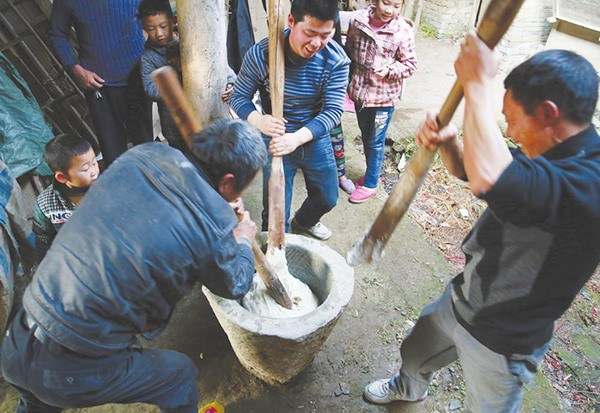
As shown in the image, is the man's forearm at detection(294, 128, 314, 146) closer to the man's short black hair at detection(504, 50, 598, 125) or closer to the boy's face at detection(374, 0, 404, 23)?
the boy's face at detection(374, 0, 404, 23)

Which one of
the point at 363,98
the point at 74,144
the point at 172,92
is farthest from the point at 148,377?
the point at 363,98

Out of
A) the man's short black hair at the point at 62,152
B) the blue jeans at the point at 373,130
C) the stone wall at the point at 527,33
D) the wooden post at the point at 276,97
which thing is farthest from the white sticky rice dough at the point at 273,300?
the stone wall at the point at 527,33

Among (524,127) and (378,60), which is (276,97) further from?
(378,60)

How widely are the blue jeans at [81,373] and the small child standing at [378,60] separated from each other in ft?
9.10

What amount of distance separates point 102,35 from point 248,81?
149 cm

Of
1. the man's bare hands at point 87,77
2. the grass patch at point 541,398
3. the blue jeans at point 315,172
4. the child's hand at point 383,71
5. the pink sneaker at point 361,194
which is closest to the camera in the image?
the grass patch at point 541,398

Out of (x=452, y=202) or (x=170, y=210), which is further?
(x=452, y=202)

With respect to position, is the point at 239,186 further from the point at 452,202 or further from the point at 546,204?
the point at 452,202

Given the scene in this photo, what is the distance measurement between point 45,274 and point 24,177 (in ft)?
8.25

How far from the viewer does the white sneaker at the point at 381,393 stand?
2613mm

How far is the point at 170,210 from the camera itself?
5.05 ft

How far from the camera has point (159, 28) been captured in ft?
10.2

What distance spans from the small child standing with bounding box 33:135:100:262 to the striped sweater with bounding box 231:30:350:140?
102 cm

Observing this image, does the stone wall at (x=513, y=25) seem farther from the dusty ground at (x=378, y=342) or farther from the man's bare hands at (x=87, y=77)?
the man's bare hands at (x=87, y=77)
